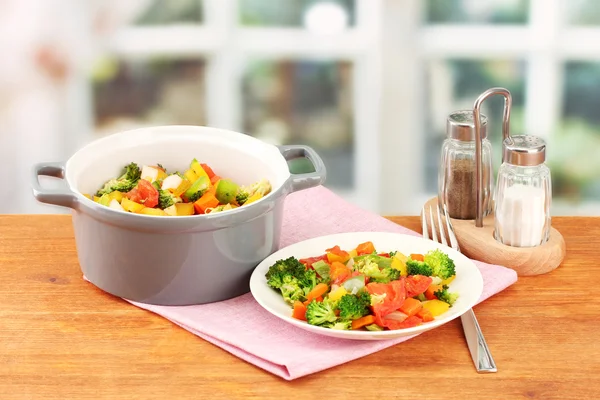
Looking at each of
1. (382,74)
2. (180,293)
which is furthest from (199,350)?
(382,74)

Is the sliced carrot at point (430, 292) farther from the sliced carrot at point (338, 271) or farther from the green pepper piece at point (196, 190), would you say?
the green pepper piece at point (196, 190)

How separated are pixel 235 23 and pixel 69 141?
0.75 meters

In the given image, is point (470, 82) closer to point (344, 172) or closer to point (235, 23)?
point (344, 172)

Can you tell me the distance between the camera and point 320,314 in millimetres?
1210

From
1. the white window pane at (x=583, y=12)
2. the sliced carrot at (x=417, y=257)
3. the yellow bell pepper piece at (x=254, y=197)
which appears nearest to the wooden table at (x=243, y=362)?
the sliced carrot at (x=417, y=257)

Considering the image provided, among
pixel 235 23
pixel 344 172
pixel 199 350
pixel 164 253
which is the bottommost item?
pixel 344 172

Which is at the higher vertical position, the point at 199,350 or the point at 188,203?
the point at 188,203

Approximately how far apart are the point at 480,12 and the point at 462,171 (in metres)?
1.82

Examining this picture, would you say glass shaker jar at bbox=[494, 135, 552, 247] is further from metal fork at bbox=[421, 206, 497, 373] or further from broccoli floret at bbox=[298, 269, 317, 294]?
broccoli floret at bbox=[298, 269, 317, 294]

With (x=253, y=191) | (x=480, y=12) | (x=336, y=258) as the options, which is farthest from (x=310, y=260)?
(x=480, y=12)

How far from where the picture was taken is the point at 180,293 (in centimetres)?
133

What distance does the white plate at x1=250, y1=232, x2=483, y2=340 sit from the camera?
1190 mm

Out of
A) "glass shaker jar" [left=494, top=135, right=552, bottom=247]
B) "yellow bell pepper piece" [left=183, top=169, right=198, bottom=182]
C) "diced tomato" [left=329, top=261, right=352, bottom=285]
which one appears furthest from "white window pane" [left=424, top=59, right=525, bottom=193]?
"diced tomato" [left=329, top=261, right=352, bottom=285]

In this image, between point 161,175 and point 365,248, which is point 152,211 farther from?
point 365,248
